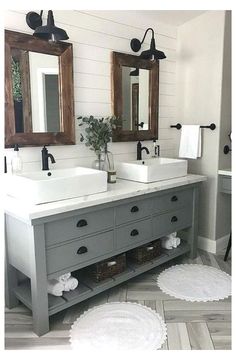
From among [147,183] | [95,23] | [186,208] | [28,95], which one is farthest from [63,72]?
[186,208]

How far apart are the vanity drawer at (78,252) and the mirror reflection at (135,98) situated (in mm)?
1096

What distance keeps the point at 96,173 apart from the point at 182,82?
1.61 meters

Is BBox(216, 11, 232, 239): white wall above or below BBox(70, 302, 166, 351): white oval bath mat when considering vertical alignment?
above

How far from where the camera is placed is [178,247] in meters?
2.76

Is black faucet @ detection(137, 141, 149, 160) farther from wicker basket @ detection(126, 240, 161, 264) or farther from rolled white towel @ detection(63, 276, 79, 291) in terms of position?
rolled white towel @ detection(63, 276, 79, 291)

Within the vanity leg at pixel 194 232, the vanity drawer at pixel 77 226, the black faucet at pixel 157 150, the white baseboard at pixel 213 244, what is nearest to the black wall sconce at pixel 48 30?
the vanity drawer at pixel 77 226

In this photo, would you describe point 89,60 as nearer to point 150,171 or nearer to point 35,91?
point 35,91

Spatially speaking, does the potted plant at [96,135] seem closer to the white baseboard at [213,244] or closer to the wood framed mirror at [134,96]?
the wood framed mirror at [134,96]

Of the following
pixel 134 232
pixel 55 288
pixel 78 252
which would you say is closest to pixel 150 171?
pixel 134 232

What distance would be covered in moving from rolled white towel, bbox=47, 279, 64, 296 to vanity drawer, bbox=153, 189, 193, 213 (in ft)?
2.95

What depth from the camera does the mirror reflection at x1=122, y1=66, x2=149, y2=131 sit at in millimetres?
2689

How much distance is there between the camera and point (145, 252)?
8.05 feet

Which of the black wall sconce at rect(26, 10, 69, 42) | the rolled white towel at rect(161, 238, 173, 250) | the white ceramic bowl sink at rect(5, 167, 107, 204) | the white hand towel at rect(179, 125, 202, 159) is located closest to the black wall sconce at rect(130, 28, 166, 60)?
the white hand towel at rect(179, 125, 202, 159)
